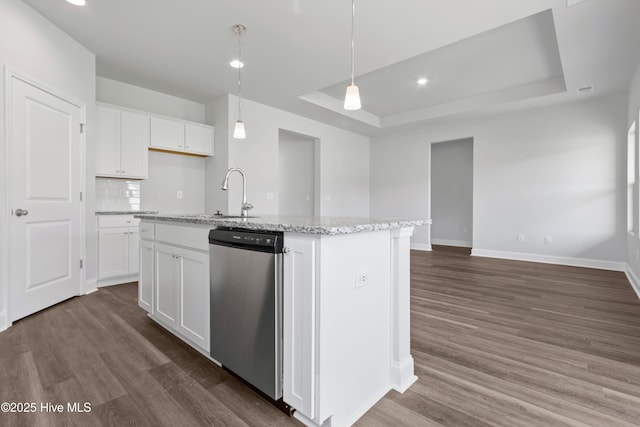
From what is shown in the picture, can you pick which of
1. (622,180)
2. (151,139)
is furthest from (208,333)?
(622,180)

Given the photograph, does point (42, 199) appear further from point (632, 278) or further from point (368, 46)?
point (632, 278)

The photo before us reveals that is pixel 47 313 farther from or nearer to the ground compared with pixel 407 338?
nearer to the ground

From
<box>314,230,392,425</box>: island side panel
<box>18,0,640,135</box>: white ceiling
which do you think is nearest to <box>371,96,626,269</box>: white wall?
<box>18,0,640,135</box>: white ceiling

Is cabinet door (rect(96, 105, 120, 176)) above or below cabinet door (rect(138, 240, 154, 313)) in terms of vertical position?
above

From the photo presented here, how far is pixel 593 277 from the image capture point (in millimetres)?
4012

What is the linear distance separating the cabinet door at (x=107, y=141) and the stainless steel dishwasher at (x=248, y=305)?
2.81m

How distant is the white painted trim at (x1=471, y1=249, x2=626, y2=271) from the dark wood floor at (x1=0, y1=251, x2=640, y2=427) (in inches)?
71.4

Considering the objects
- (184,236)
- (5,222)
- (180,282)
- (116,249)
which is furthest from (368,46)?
(116,249)

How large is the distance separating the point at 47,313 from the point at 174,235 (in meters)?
1.70

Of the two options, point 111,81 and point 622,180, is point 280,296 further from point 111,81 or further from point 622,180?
point 622,180

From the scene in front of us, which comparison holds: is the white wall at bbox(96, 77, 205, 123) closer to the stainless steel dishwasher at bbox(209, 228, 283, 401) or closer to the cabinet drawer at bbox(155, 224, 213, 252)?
the cabinet drawer at bbox(155, 224, 213, 252)

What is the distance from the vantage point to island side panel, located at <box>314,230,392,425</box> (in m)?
1.24

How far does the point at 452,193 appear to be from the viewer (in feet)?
24.0

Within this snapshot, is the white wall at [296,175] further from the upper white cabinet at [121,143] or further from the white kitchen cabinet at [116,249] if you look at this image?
the white kitchen cabinet at [116,249]
